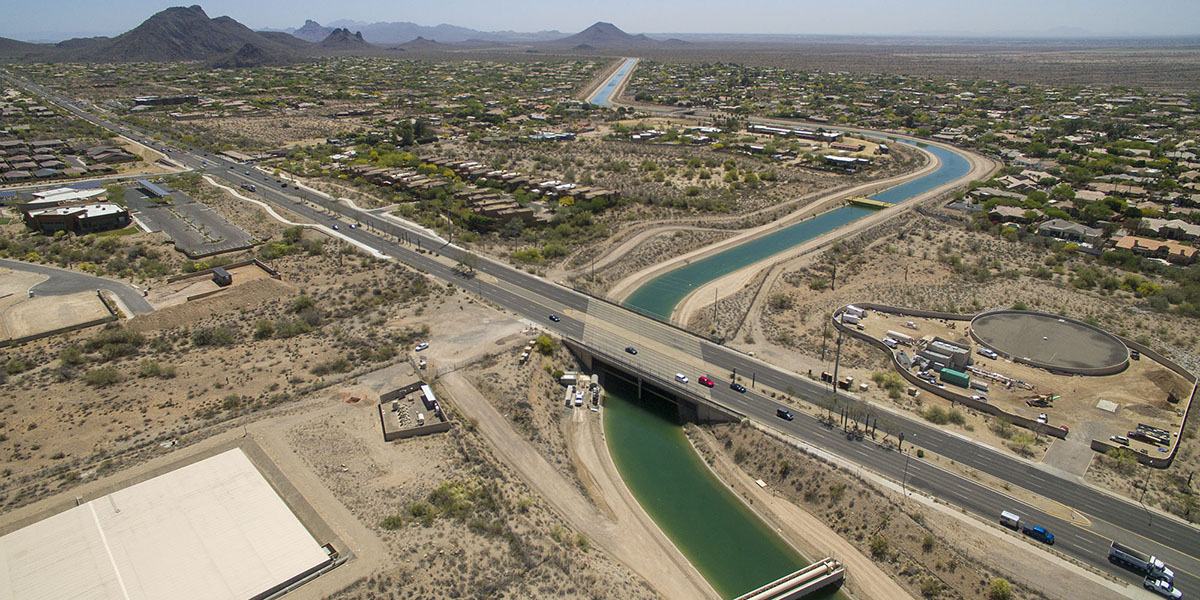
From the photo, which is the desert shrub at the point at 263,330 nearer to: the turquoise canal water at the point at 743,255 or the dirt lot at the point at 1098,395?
the turquoise canal water at the point at 743,255

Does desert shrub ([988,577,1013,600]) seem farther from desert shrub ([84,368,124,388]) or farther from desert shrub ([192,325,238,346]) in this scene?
desert shrub ([84,368,124,388])

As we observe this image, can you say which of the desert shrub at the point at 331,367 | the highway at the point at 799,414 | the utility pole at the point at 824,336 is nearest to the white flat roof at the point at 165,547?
the desert shrub at the point at 331,367

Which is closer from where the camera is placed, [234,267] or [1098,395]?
[1098,395]

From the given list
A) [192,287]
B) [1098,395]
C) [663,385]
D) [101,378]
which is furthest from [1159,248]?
[192,287]

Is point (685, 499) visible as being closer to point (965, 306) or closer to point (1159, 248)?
point (965, 306)

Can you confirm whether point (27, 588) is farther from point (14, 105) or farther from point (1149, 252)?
point (14, 105)

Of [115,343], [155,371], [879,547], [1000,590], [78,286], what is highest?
[78,286]

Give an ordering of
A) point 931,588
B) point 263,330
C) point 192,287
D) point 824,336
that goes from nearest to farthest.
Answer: point 931,588, point 263,330, point 824,336, point 192,287
